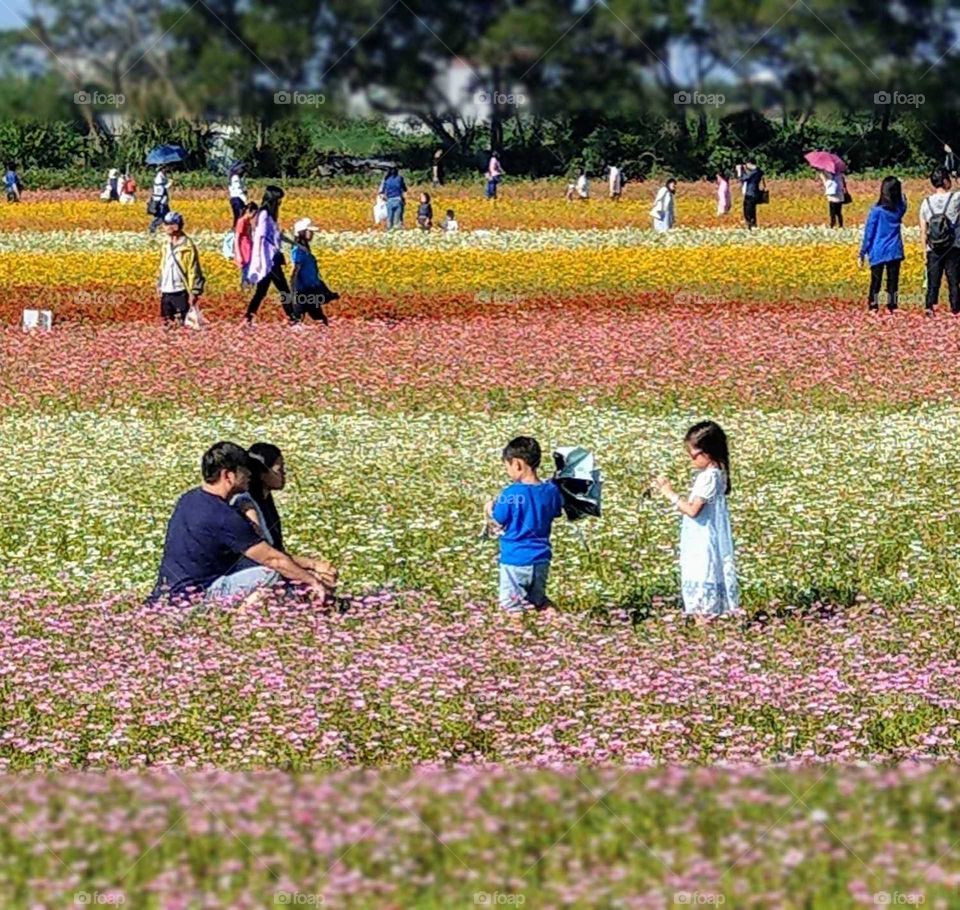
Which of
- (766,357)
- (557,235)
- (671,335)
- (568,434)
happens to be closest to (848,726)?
(568,434)

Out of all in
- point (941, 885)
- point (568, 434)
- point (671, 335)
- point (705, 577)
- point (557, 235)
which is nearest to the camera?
point (941, 885)

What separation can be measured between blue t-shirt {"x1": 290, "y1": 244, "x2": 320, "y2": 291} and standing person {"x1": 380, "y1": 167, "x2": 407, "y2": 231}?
1815 centimetres

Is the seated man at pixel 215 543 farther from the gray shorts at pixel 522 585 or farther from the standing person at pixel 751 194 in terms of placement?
the standing person at pixel 751 194

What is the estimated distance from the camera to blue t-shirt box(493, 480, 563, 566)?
1092 centimetres

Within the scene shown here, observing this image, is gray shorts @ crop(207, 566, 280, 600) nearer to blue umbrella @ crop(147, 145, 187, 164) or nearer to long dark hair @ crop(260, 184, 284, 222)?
long dark hair @ crop(260, 184, 284, 222)

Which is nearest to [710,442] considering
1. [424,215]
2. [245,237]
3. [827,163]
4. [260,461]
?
[260,461]

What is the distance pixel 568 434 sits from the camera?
17406mm

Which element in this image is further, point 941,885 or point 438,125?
point 438,125

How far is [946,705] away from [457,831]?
3065mm

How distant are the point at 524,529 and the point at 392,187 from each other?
1280 inches

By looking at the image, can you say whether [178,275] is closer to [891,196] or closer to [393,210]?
[891,196]

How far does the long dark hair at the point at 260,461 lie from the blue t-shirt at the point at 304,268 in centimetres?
1328

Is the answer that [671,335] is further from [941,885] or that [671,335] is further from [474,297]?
[941,885]

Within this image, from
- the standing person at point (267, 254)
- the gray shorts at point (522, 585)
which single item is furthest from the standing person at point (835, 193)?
the gray shorts at point (522, 585)
